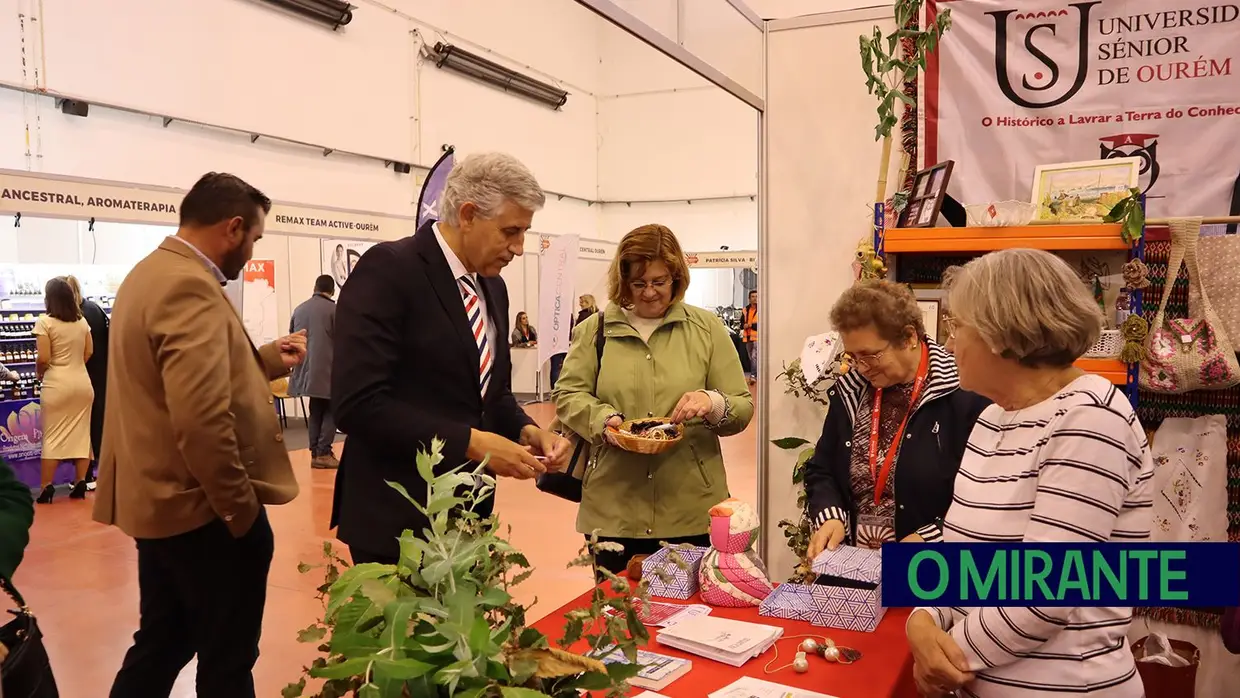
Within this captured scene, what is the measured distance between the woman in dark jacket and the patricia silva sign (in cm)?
101

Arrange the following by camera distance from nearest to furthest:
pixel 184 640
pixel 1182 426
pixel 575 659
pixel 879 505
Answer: pixel 575 659 → pixel 879 505 → pixel 184 640 → pixel 1182 426

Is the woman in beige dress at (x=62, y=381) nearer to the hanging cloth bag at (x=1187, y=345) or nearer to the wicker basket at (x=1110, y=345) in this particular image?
the wicker basket at (x=1110, y=345)

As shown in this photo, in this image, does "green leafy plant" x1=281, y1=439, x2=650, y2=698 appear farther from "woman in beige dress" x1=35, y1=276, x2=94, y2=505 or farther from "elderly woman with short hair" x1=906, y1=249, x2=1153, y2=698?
"woman in beige dress" x1=35, y1=276, x2=94, y2=505

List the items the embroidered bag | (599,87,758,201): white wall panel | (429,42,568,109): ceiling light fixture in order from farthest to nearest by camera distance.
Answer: (599,87,758,201): white wall panel
(429,42,568,109): ceiling light fixture
the embroidered bag

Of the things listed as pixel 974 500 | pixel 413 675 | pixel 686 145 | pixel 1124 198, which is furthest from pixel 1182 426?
pixel 686 145

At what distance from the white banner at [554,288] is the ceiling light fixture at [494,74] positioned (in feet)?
16.7

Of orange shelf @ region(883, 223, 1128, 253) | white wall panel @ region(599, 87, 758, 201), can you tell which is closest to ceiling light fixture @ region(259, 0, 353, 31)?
white wall panel @ region(599, 87, 758, 201)

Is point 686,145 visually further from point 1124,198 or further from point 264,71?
point 1124,198

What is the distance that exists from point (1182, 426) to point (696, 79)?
1228cm

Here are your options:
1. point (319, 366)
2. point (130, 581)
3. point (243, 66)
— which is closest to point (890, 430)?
point (130, 581)

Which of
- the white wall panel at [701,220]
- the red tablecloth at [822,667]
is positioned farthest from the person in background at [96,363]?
the white wall panel at [701,220]

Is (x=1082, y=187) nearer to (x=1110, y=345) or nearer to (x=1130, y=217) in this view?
(x=1130, y=217)

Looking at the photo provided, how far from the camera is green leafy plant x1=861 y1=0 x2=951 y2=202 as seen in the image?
2868mm

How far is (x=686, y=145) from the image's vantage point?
14.5 m
